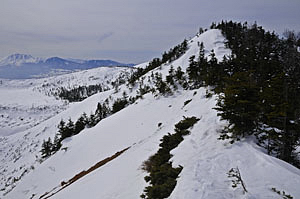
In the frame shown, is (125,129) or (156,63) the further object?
(156,63)

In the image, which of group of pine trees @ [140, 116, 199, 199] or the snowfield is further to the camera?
group of pine trees @ [140, 116, 199, 199]

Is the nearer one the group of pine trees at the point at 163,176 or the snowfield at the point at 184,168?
the snowfield at the point at 184,168

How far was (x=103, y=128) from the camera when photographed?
46906 millimetres

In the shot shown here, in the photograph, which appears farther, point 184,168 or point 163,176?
point 163,176

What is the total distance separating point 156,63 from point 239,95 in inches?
4091

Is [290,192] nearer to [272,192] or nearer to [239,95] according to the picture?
[272,192]

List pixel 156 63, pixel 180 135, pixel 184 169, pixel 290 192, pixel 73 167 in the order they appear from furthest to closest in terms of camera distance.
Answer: pixel 156 63 < pixel 73 167 < pixel 180 135 < pixel 184 169 < pixel 290 192

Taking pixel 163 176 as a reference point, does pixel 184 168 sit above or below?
above

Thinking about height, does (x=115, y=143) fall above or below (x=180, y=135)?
below

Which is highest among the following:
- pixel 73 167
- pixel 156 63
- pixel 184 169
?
pixel 156 63

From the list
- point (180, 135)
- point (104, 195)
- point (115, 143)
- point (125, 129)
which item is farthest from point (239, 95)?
point (125, 129)

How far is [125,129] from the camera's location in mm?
39531

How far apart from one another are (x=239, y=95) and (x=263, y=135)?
326 centimetres

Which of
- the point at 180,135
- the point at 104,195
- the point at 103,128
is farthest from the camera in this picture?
the point at 103,128
